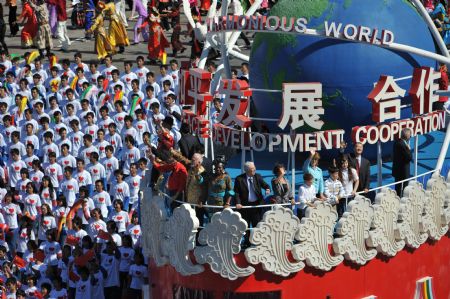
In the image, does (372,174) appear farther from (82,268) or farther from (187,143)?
(82,268)

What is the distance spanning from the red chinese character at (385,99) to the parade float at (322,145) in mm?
22

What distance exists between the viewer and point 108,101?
3497cm

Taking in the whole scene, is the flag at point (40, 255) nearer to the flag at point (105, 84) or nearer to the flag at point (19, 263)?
the flag at point (19, 263)

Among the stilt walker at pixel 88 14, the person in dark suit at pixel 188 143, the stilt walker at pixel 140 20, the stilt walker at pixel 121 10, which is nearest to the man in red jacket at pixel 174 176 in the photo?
the person in dark suit at pixel 188 143

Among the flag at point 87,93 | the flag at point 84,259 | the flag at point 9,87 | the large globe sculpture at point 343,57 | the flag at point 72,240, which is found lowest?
the flag at point 84,259

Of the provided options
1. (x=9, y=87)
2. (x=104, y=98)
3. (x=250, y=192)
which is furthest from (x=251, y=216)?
(x=9, y=87)

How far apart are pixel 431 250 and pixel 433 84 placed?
113 inches

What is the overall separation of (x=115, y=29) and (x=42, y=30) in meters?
1.96

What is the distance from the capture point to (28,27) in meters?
41.6

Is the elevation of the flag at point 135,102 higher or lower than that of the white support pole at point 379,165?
lower

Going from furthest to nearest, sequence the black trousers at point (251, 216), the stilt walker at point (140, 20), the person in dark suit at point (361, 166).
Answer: the stilt walker at point (140, 20)
the person in dark suit at point (361, 166)
the black trousers at point (251, 216)

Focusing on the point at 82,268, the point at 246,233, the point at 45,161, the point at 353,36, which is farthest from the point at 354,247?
the point at 45,161

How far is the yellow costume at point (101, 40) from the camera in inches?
1576

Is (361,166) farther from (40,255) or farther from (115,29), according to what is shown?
(115,29)
